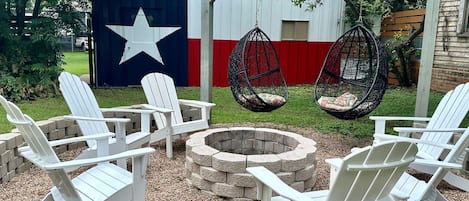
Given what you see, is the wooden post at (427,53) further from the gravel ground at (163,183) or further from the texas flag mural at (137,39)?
the texas flag mural at (137,39)

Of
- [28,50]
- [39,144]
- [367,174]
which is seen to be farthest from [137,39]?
[367,174]

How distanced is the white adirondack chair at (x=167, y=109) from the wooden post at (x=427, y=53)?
7.42 feet

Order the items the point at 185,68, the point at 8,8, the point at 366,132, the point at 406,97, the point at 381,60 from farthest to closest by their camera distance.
Result: the point at 185,68 < the point at 406,97 < the point at 8,8 < the point at 366,132 < the point at 381,60

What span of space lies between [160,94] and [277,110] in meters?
2.75

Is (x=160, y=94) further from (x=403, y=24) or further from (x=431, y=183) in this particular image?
(x=403, y=24)

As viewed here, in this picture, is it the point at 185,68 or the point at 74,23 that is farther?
the point at 185,68

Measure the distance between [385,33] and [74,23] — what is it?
314 inches

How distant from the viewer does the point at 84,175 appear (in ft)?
7.89

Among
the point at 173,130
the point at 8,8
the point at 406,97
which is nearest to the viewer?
the point at 173,130

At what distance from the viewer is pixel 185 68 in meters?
8.65

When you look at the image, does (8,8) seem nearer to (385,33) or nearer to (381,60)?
(381,60)

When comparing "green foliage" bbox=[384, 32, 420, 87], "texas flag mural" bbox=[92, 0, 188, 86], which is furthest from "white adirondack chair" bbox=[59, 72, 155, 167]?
"green foliage" bbox=[384, 32, 420, 87]

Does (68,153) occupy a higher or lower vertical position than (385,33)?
lower

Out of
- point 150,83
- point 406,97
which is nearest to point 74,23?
point 150,83
